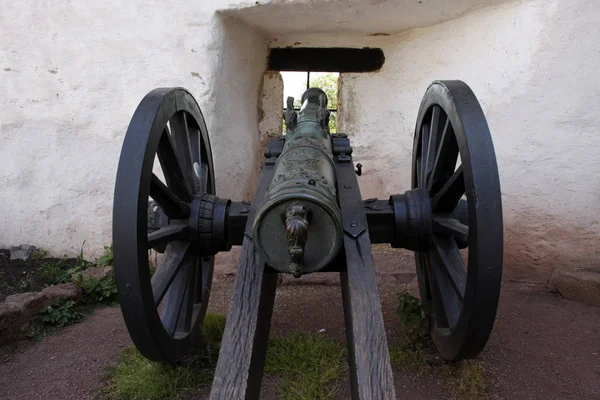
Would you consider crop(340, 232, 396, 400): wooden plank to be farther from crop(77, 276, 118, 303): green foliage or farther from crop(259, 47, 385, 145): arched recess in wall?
crop(259, 47, 385, 145): arched recess in wall

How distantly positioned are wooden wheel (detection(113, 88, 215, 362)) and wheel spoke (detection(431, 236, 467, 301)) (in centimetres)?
101

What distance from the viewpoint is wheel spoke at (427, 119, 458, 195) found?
219 cm

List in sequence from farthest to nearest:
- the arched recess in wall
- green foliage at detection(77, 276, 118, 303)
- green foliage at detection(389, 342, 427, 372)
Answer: the arched recess in wall, green foliage at detection(77, 276, 118, 303), green foliage at detection(389, 342, 427, 372)

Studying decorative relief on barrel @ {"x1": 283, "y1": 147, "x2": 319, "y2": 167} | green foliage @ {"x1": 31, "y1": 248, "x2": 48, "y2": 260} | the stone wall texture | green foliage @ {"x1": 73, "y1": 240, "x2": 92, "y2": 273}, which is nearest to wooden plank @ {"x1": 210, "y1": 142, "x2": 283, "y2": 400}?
decorative relief on barrel @ {"x1": 283, "y1": 147, "x2": 319, "y2": 167}

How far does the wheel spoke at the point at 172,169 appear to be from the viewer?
7.23 feet

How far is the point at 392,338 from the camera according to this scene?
2.58m

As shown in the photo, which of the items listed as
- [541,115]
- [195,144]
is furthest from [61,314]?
[541,115]

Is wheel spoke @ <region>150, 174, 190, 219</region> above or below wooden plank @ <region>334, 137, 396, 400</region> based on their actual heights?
above

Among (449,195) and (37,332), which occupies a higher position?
(449,195)

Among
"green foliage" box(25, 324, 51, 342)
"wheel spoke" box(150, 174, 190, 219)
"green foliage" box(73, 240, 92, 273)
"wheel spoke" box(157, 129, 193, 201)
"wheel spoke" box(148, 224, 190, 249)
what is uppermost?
"wheel spoke" box(157, 129, 193, 201)

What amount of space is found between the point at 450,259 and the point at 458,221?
171mm

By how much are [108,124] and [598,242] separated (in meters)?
3.15

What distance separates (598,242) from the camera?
318cm

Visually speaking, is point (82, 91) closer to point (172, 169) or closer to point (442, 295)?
point (172, 169)
